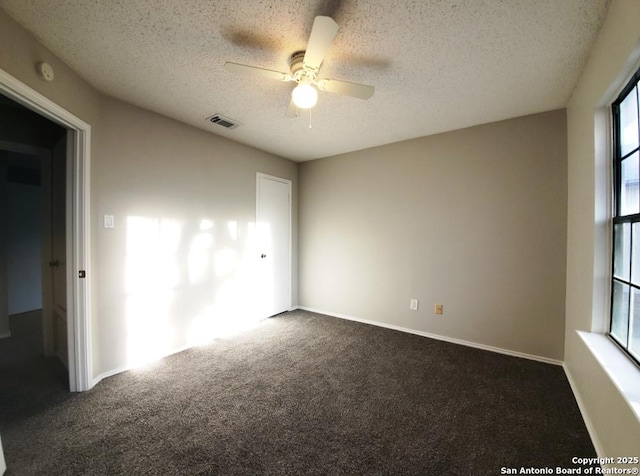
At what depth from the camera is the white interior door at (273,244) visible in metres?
3.81

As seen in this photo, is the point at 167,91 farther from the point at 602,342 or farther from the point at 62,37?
the point at 602,342

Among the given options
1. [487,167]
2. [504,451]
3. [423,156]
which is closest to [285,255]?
[423,156]

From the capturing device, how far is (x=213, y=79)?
208 centimetres

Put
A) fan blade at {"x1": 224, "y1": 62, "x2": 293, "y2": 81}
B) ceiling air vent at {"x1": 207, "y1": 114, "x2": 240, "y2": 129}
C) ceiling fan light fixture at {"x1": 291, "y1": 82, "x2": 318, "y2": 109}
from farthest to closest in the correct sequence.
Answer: ceiling air vent at {"x1": 207, "y1": 114, "x2": 240, "y2": 129} → ceiling fan light fixture at {"x1": 291, "y1": 82, "x2": 318, "y2": 109} → fan blade at {"x1": 224, "y1": 62, "x2": 293, "y2": 81}

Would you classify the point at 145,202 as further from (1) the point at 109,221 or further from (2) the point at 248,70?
(2) the point at 248,70

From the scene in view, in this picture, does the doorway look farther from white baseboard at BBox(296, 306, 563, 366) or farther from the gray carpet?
white baseboard at BBox(296, 306, 563, 366)

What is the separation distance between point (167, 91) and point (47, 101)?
806 mm

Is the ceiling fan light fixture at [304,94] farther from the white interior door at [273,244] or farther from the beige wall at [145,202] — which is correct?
the white interior door at [273,244]

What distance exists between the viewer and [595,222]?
5.64 feet

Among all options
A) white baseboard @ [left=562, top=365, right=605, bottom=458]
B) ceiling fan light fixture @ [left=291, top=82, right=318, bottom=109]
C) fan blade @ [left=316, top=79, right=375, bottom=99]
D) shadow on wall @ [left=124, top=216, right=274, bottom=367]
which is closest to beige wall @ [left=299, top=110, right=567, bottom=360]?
white baseboard @ [left=562, top=365, right=605, bottom=458]

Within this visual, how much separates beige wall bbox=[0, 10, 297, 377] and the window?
349 centimetres

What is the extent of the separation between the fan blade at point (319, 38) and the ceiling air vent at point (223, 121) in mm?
1481

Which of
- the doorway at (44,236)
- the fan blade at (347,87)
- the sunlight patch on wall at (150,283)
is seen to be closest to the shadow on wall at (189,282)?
the sunlight patch on wall at (150,283)

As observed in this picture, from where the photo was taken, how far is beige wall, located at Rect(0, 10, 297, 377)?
2.01 metres
